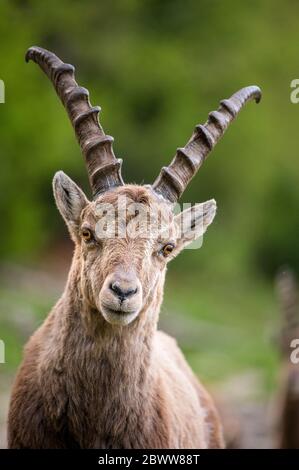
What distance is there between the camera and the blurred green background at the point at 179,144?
28.9 meters

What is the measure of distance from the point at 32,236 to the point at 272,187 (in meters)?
11.6

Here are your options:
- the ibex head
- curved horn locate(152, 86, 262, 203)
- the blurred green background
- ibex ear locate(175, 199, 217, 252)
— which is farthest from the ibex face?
the blurred green background

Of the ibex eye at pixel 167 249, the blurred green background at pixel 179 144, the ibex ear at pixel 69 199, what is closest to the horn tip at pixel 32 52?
the ibex ear at pixel 69 199

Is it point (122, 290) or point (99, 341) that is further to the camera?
point (99, 341)

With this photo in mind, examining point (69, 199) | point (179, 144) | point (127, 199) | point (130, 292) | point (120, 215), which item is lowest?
point (130, 292)

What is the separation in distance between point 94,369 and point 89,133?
2.02m

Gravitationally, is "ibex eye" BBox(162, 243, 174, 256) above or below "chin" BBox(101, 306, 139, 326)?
above

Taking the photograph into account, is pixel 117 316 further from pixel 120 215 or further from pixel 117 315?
pixel 120 215

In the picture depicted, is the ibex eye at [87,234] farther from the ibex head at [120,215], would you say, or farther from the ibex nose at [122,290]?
the ibex nose at [122,290]

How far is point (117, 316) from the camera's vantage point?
7625 mm

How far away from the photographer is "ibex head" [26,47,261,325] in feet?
25.4

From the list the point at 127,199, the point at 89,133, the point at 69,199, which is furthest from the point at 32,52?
the point at 127,199

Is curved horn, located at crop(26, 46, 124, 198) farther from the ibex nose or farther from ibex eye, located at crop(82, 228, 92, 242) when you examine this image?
the ibex nose

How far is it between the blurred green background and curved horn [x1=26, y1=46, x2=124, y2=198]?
11.1 metres
